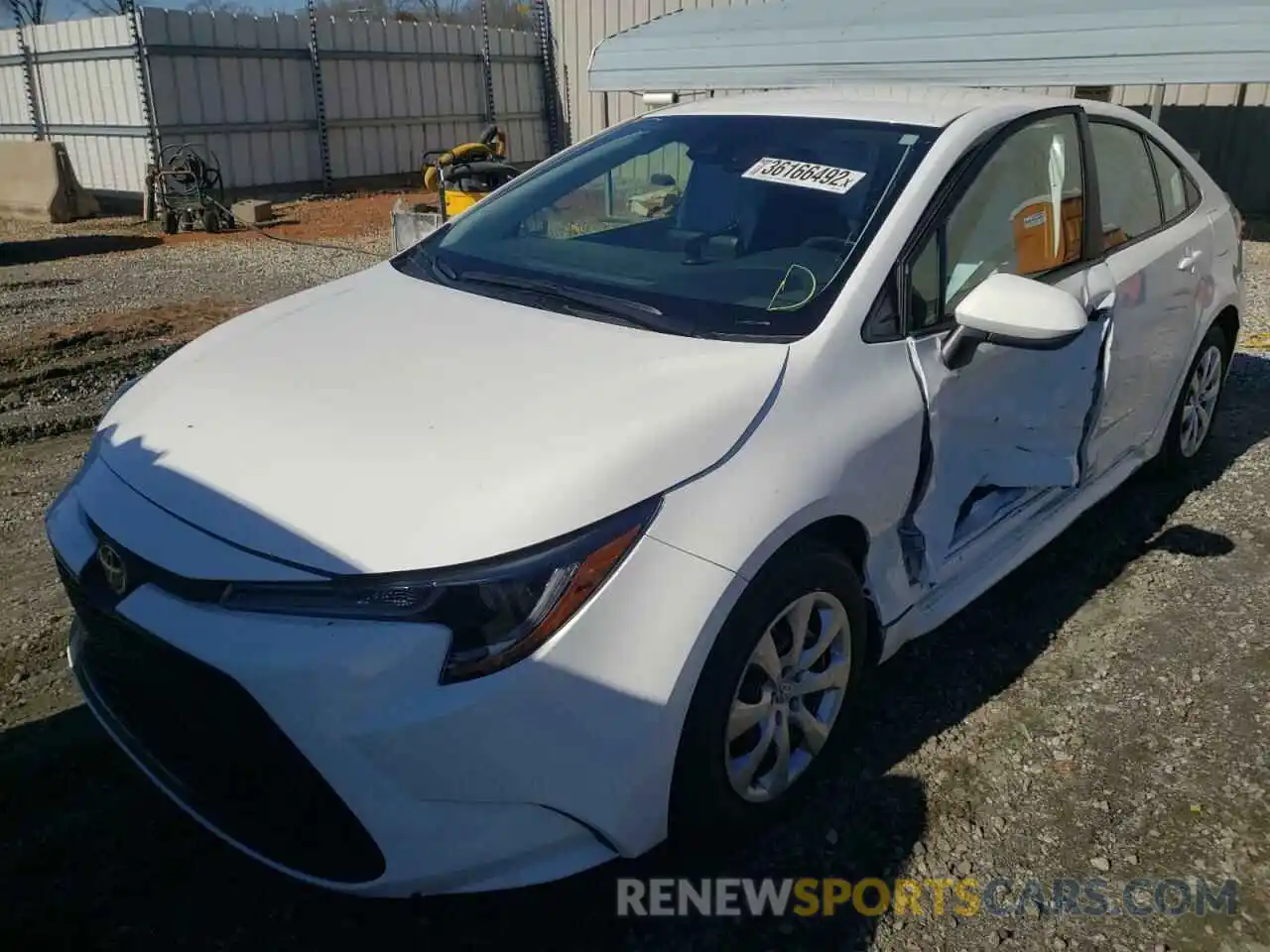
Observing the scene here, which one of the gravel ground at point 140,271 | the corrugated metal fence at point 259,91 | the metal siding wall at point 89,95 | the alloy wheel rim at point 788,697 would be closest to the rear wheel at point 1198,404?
the alloy wheel rim at point 788,697

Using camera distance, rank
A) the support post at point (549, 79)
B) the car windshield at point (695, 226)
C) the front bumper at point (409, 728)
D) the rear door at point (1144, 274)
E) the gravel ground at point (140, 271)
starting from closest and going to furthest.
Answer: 1. the front bumper at point (409, 728)
2. the car windshield at point (695, 226)
3. the rear door at point (1144, 274)
4. the gravel ground at point (140, 271)
5. the support post at point (549, 79)

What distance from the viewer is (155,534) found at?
2.05m

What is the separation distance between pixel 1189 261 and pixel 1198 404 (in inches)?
33.0

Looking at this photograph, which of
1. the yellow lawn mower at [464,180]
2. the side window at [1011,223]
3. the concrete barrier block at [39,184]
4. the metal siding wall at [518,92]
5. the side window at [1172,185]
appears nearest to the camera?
the side window at [1011,223]

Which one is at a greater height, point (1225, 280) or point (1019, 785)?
point (1225, 280)

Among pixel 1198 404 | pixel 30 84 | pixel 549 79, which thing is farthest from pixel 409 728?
pixel 549 79

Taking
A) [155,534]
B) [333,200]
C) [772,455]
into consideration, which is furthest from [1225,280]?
[333,200]

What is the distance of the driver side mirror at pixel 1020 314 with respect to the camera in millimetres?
2566

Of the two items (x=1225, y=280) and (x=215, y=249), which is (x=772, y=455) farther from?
(x=215, y=249)

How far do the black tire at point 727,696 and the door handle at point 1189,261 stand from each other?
237 cm

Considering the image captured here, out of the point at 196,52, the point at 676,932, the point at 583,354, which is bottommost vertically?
the point at 676,932

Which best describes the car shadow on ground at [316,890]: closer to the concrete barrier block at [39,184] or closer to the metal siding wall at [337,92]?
the concrete barrier block at [39,184]

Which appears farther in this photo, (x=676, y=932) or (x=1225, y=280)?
(x=1225, y=280)

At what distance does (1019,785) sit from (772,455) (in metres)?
1.20
